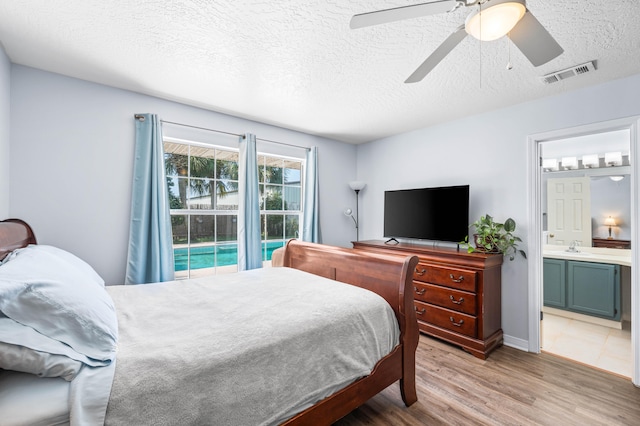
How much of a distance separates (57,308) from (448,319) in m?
2.97

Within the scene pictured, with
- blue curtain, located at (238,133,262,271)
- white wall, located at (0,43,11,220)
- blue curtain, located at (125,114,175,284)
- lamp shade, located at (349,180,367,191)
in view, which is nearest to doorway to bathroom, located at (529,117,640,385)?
lamp shade, located at (349,180,367,191)

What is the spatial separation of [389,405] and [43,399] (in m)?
1.85

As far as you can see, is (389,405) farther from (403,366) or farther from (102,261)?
(102,261)

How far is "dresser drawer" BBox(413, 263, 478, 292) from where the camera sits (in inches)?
104

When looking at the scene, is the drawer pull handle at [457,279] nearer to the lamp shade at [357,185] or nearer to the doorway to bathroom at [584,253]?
the doorway to bathroom at [584,253]

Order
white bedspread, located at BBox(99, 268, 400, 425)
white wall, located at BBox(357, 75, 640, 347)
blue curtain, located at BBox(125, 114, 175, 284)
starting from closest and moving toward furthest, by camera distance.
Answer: white bedspread, located at BBox(99, 268, 400, 425) < white wall, located at BBox(357, 75, 640, 347) < blue curtain, located at BBox(125, 114, 175, 284)

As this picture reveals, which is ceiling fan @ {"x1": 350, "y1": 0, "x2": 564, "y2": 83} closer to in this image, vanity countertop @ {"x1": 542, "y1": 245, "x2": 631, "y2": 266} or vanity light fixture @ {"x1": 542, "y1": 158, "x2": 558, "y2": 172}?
vanity countertop @ {"x1": 542, "y1": 245, "x2": 631, "y2": 266}

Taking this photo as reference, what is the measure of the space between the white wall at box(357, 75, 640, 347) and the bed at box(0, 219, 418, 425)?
1.70 meters

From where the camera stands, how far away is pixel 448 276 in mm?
2787

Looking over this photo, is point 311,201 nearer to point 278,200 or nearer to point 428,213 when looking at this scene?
point 278,200

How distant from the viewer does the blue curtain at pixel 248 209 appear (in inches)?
128

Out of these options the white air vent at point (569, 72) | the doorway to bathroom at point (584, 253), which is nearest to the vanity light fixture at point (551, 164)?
the doorway to bathroom at point (584, 253)

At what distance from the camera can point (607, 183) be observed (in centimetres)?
356

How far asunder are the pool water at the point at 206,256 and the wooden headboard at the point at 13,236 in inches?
46.8
